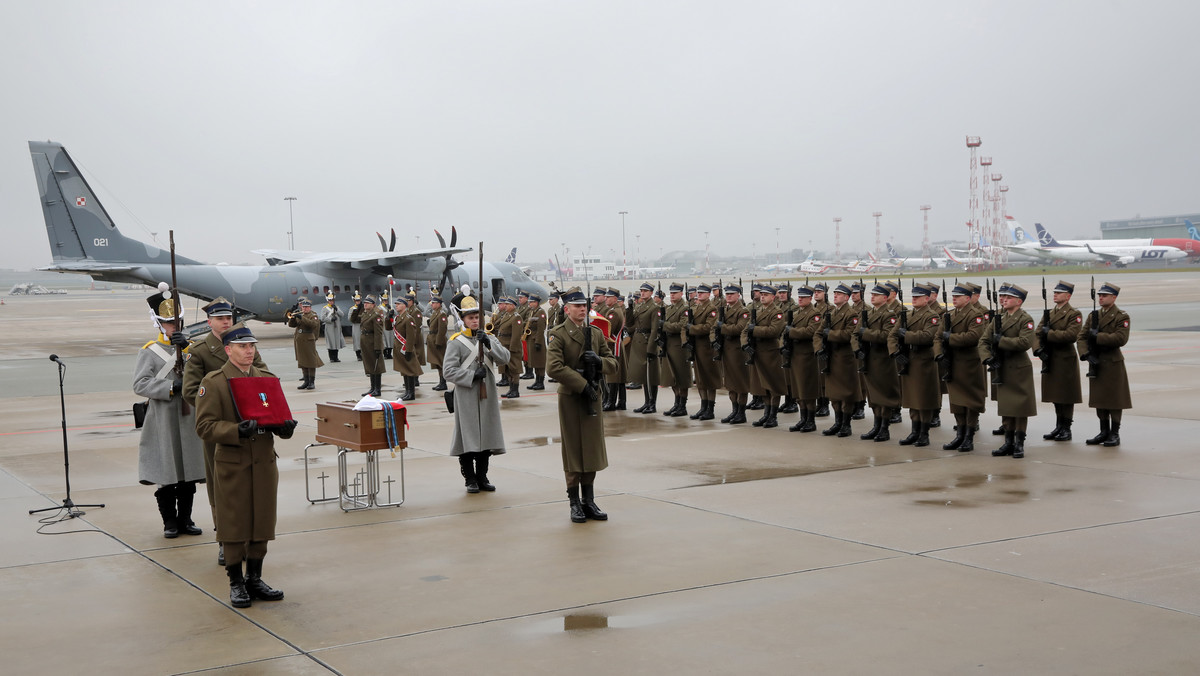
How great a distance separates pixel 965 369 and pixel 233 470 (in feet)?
25.8

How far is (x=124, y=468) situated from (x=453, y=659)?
7.22 meters

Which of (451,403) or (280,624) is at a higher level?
(451,403)

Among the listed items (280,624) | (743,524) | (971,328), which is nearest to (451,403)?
(743,524)

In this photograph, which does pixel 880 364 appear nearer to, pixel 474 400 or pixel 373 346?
pixel 474 400

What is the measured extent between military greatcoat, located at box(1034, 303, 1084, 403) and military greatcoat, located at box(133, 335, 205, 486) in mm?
8624

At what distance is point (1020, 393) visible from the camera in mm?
10242

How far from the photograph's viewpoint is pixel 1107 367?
1062cm

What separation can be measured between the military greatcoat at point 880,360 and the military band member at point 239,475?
7491 millimetres

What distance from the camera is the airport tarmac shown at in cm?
488

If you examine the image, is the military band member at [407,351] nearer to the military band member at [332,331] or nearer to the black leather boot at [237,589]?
the military band member at [332,331]

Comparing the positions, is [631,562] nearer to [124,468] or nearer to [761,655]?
[761,655]

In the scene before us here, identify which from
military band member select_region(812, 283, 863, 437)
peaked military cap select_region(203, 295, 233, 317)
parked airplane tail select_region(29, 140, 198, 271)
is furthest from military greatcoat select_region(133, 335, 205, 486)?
parked airplane tail select_region(29, 140, 198, 271)

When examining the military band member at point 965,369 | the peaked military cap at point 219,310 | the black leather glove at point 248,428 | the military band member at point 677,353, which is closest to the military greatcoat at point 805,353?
the military band member at point 965,369

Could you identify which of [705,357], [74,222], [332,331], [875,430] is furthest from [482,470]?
[74,222]
